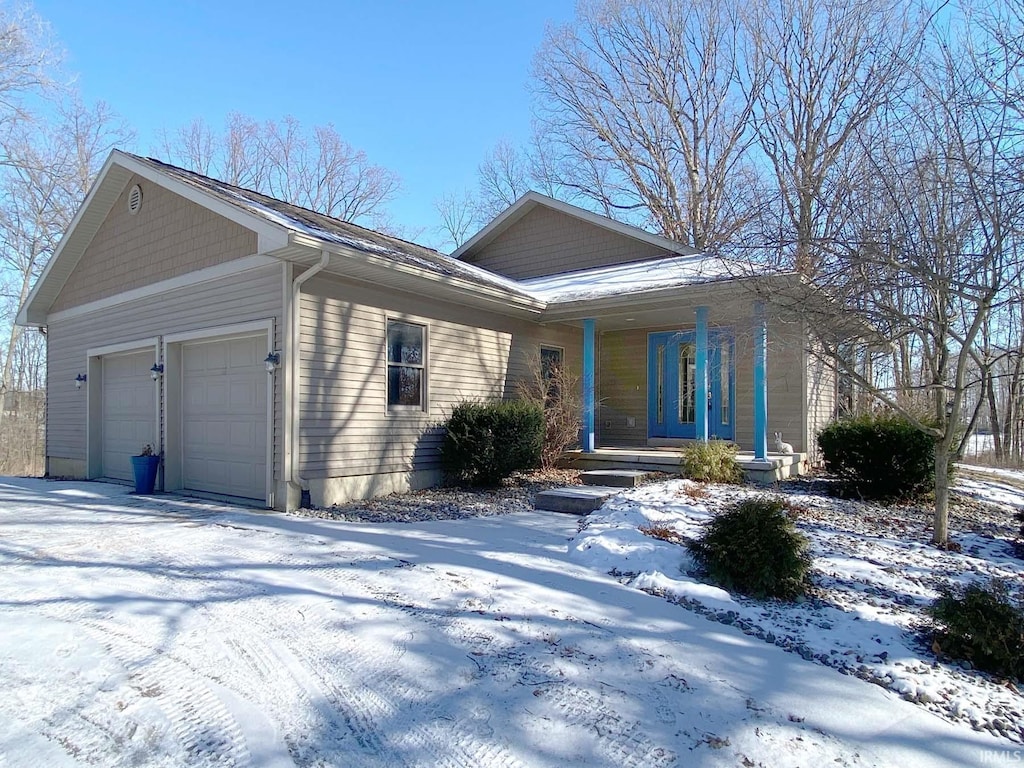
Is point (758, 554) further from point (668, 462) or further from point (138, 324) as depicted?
point (138, 324)

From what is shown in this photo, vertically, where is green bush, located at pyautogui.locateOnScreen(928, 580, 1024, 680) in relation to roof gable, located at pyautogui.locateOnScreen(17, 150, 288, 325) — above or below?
below

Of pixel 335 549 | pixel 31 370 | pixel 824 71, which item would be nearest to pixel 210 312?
pixel 335 549

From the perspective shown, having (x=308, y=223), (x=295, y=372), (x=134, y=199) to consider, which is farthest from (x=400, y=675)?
(x=134, y=199)

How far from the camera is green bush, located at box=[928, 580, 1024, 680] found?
3.58 metres

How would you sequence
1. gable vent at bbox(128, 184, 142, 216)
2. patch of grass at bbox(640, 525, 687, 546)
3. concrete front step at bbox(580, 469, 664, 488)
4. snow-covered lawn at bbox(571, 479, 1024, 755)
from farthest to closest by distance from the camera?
gable vent at bbox(128, 184, 142, 216) < concrete front step at bbox(580, 469, 664, 488) < patch of grass at bbox(640, 525, 687, 546) < snow-covered lawn at bbox(571, 479, 1024, 755)

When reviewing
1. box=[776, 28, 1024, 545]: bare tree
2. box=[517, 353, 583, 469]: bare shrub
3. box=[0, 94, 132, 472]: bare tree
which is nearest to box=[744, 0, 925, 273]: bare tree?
box=[776, 28, 1024, 545]: bare tree

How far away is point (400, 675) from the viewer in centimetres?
327

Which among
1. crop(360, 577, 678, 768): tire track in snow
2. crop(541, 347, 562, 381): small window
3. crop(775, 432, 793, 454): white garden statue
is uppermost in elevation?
crop(541, 347, 562, 381): small window

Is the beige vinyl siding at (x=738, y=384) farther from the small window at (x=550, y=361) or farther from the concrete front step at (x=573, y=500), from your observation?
the concrete front step at (x=573, y=500)

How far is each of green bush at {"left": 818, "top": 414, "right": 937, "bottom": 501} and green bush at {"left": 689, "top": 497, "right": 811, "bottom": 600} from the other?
4.10 metres

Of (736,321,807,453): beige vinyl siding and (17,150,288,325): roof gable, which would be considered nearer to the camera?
(17,150,288,325): roof gable

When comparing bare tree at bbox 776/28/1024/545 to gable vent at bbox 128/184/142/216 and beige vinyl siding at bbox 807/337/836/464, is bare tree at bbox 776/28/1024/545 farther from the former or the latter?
gable vent at bbox 128/184/142/216

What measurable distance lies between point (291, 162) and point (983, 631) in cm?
2909

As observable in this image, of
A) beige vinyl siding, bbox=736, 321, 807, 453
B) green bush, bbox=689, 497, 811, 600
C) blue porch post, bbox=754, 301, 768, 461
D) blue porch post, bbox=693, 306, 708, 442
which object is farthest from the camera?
beige vinyl siding, bbox=736, 321, 807, 453
